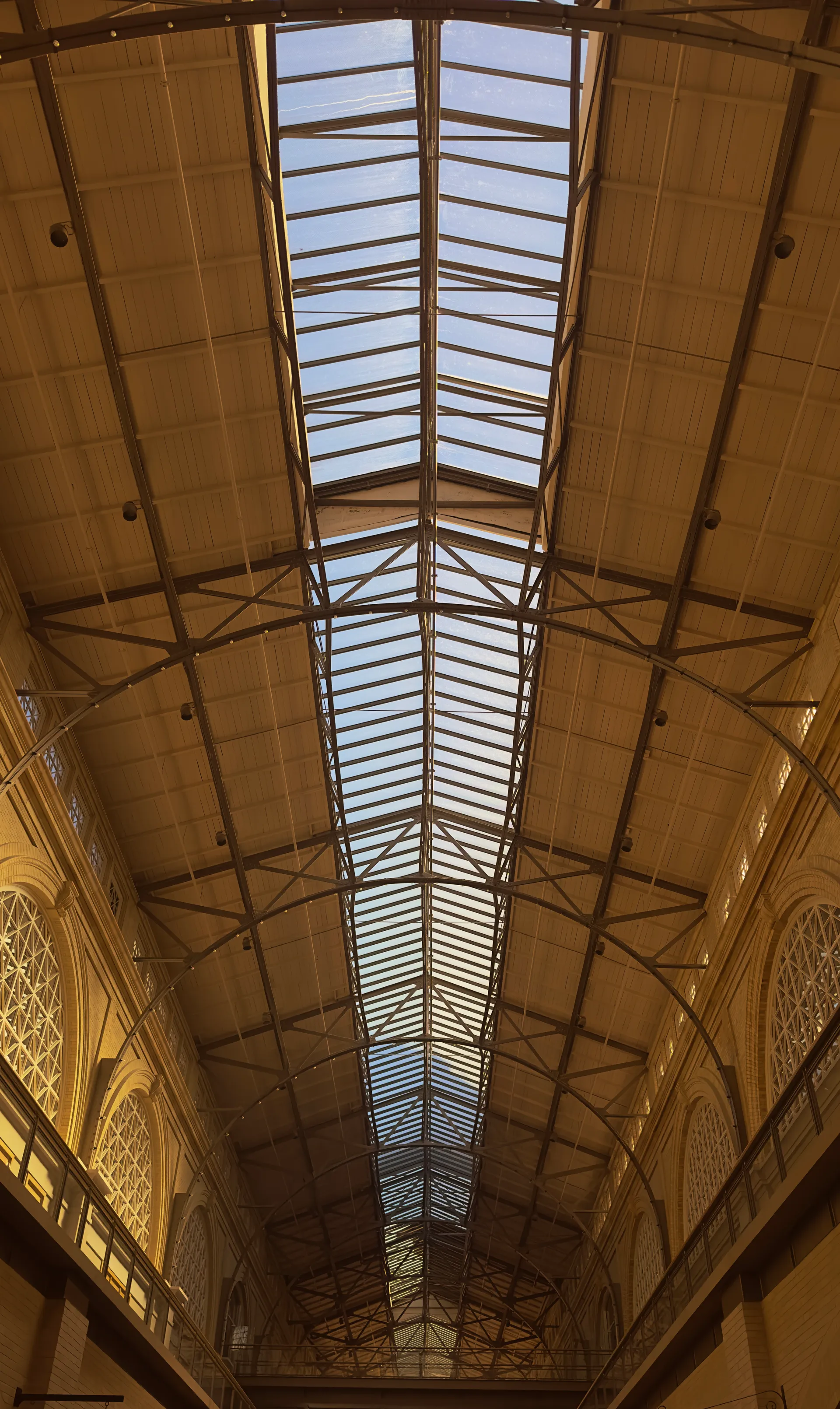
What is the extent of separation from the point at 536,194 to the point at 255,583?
10.0 metres

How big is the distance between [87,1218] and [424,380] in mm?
18656

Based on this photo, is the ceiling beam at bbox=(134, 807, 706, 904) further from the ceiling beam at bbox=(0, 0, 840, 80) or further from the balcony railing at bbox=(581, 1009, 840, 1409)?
the ceiling beam at bbox=(0, 0, 840, 80)

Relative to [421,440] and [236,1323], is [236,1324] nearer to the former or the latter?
[236,1323]

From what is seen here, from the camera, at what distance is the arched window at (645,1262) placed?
34281mm

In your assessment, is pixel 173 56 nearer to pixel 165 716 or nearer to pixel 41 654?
pixel 41 654

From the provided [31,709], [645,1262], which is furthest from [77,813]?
[645,1262]

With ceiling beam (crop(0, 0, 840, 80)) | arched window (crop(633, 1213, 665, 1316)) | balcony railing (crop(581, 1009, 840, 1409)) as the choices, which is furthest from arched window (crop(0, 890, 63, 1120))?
arched window (crop(633, 1213, 665, 1316))

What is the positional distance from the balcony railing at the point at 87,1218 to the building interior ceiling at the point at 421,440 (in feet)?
19.9

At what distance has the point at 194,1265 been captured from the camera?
1420 inches

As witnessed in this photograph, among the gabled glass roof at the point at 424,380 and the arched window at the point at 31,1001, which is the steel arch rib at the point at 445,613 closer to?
the gabled glass roof at the point at 424,380

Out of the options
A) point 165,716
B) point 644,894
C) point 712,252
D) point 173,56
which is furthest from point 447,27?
point 644,894

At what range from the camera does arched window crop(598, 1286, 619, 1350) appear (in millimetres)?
40562

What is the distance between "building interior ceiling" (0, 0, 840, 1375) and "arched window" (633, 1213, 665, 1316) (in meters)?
7.64

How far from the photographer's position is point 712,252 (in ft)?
59.7
